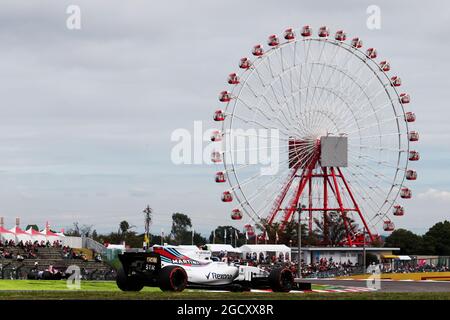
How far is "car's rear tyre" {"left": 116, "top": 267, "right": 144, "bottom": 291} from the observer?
31.5 m

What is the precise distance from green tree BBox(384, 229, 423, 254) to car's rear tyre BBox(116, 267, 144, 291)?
128058 millimetres

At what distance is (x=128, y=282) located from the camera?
31734 millimetres

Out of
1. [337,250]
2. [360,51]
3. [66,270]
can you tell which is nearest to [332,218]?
[337,250]

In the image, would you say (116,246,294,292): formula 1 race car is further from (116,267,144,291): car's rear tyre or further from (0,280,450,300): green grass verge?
(0,280,450,300): green grass verge

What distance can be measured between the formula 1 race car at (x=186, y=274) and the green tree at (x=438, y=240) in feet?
418

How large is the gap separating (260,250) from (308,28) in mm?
24232

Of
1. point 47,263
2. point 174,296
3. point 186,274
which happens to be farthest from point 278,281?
point 47,263

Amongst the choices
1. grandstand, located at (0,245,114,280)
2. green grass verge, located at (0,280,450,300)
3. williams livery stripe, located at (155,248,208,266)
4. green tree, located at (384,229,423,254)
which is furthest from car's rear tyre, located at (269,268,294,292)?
green tree, located at (384,229,423,254)

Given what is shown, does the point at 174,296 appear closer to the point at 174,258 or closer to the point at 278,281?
the point at 174,258

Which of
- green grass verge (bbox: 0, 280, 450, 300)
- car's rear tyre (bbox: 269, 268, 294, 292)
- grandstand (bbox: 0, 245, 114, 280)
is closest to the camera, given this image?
green grass verge (bbox: 0, 280, 450, 300)

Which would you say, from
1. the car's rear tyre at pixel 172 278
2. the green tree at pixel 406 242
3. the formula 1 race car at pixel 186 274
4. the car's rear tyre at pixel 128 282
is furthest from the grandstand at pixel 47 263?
the green tree at pixel 406 242

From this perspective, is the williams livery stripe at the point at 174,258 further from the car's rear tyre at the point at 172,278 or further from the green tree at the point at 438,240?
the green tree at the point at 438,240

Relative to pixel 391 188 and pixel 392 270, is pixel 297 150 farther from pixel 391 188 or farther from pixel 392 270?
pixel 392 270
